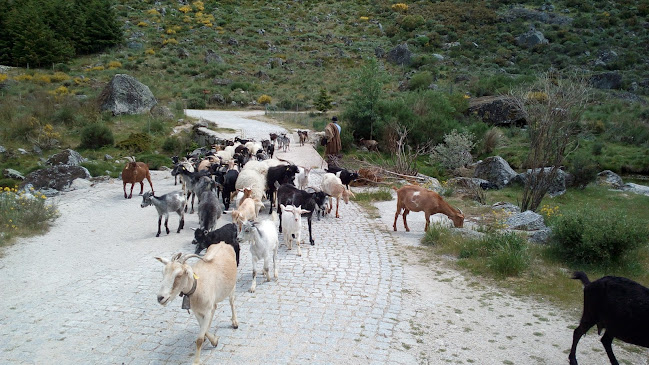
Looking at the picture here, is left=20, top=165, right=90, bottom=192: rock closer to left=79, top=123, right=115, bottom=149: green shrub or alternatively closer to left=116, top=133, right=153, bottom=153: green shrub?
left=116, top=133, right=153, bottom=153: green shrub

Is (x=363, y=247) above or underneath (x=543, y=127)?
underneath

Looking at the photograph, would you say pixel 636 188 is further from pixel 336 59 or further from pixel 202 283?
pixel 336 59

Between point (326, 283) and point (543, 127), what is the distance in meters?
8.26

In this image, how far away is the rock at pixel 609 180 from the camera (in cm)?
1984

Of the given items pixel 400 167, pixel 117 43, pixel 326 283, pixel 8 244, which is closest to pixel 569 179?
pixel 400 167

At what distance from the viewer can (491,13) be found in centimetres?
6003

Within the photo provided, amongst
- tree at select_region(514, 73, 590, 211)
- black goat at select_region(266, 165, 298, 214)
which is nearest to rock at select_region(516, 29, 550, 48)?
tree at select_region(514, 73, 590, 211)

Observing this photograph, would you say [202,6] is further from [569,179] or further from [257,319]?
[257,319]

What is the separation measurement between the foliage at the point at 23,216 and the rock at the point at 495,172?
54.0 ft

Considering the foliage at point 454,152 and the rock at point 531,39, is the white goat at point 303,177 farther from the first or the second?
the rock at point 531,39

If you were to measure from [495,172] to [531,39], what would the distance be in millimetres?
39606

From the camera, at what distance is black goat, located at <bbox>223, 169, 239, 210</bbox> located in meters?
12.1

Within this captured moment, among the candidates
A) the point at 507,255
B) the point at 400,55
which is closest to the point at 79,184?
the point at 507,255

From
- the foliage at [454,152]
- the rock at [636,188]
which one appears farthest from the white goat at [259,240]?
the rock at [636,188]
